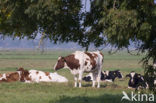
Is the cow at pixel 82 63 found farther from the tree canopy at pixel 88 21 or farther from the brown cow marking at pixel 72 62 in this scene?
the tree canopy at pixel 88 21

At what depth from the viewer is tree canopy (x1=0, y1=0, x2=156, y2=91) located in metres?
11.5

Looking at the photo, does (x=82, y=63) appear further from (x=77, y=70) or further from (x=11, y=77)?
(x=11, y=77)

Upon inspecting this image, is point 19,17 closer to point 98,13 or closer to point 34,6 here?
point 34,6

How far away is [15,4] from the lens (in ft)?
39.8

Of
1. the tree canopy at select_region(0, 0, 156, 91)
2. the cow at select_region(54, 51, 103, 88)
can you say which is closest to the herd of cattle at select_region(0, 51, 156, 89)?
the cow at select_region(54, 51, 103, 88)

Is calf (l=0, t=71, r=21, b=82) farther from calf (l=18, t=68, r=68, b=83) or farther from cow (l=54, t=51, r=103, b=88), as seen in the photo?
cow (l=54, t=51, r=103, b=88)

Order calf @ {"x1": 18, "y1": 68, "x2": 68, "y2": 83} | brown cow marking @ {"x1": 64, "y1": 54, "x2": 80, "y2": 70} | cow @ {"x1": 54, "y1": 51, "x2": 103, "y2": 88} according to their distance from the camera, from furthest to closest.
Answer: calf @ {"x1": 18, "y1": 68, "x2": 68, "y2": 83} < brown cow marking @ {"x1": 64, "y1": 54, "x2": 80, "y2": 70} < cow @ {"x1": 54, "y1": 51, "x2": 103, "y2": 88}

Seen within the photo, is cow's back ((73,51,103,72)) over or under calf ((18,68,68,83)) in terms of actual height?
over

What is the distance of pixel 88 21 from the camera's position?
1330cm

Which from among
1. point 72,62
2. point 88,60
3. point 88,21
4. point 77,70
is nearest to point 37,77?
point 72,62

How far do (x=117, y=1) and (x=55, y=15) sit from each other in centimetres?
163

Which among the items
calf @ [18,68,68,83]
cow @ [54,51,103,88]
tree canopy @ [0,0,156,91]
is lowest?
calf @ [18,68,68,83]

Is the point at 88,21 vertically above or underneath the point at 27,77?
above

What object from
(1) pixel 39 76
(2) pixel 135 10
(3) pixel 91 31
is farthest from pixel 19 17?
(1) pixel 39 76
